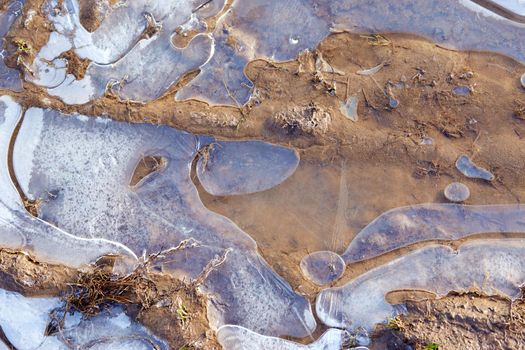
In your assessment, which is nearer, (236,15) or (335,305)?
(335,305)

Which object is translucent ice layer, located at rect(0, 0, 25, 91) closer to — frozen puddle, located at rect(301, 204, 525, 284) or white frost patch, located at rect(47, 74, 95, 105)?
white frost patch, located at rect(47, 74, 95, 105)

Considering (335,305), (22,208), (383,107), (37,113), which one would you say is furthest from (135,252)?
(383,107)

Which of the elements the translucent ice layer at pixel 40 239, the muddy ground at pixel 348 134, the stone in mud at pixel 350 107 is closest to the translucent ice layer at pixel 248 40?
the muddy ground at pixel 348 134

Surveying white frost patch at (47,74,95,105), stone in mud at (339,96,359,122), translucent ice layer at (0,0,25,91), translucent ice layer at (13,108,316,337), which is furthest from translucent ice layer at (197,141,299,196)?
translucent ice layer at (0,0,25,91)

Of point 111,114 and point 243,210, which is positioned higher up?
point 111,114

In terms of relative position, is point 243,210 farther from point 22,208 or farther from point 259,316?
point 22,208

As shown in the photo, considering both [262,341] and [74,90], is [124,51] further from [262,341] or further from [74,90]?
[262,341]

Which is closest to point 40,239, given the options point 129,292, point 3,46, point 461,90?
point 129,292
